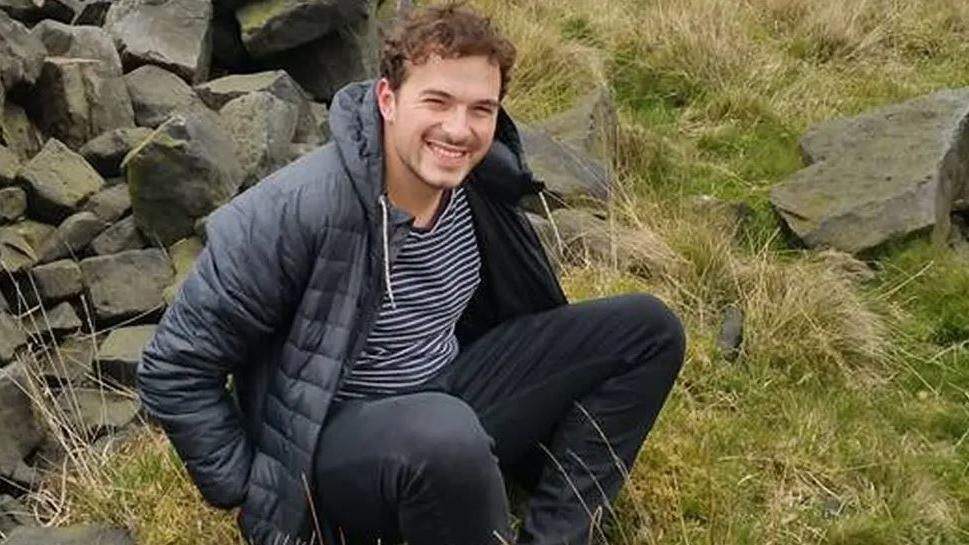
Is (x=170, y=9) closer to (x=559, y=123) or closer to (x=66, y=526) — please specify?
(x=559, y=123)

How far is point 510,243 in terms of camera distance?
3.68 metres

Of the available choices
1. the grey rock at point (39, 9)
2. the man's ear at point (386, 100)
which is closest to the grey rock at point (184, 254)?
the grey rock at point (39, 9)

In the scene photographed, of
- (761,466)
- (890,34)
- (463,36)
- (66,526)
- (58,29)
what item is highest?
(463,36)

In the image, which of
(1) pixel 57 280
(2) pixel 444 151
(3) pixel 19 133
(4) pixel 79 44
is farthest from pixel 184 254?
(2) pixel 444 151

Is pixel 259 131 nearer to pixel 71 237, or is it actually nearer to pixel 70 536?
pixel 71 237

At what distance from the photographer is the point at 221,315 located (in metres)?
3.16

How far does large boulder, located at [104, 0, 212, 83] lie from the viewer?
22.9ft

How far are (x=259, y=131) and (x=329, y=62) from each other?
4.41 ft

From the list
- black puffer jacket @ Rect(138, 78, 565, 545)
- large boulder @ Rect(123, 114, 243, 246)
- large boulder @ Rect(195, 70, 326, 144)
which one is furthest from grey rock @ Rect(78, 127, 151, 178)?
black puffer jacket @ Rect(138, 78, 565, 545)

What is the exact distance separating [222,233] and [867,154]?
4435mm

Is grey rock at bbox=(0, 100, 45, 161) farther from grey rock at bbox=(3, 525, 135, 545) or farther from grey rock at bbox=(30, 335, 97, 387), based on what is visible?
grey rock at bbox=(3, 525, 135, 545)

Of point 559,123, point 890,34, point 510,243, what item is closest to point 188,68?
point 559,123

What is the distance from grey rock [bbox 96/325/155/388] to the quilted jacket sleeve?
6.68ft

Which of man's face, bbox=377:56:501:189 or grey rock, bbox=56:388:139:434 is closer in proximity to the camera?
man's face, bbox=377:56:501:189
